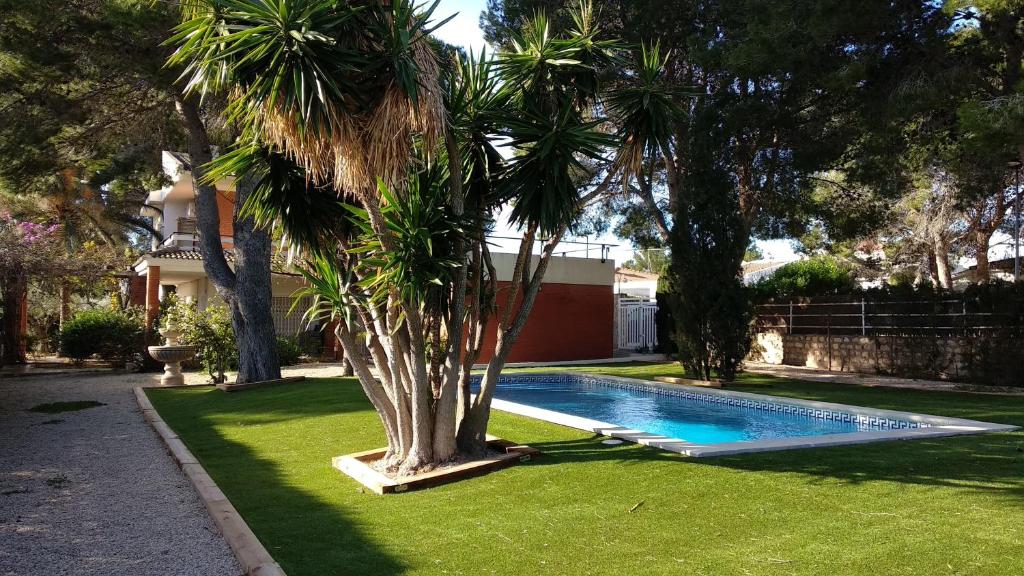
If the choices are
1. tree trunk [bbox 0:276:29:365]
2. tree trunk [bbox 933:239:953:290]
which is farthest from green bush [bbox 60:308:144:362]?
tree trunk [bbox 933:239:953:290]

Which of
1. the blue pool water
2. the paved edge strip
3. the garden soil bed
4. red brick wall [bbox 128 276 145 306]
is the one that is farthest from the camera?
red brick wall [bbox 128 276 145 306]

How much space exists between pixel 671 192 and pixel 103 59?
1461 centimetres

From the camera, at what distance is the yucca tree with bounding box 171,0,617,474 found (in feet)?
19.2

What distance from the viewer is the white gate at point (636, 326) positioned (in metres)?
28.4

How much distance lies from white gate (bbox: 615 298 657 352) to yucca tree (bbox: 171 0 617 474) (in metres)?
20.4

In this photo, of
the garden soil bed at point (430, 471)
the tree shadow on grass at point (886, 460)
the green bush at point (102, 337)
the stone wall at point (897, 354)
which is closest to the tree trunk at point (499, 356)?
the garden soil bed at point (430, 471)

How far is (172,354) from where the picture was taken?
16.8 meters

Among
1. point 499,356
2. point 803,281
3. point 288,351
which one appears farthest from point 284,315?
point 499,356

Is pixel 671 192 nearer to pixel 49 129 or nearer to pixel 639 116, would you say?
pixel 639 116

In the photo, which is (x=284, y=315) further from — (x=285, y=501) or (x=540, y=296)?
(x=285, y=501)

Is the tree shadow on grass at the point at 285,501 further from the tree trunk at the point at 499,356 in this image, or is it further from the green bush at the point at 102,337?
the green bush at the point at 102,337

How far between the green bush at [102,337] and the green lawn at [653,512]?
15.5 metres

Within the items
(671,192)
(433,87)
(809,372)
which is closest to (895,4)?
(671,192)

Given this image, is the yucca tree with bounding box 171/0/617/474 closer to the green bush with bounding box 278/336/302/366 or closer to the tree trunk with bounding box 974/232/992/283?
the green bush with bounding box 278/336/302/366
